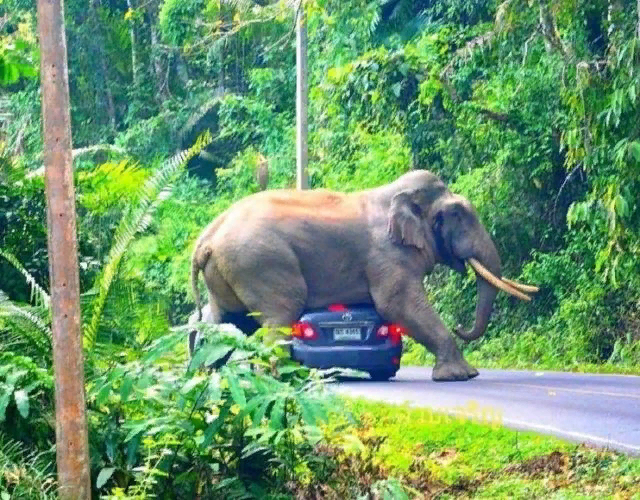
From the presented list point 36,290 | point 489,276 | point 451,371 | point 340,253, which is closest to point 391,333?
point 451,371

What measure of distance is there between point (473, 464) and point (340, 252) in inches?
329

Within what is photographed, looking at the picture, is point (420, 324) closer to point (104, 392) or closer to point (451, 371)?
point (451, 371)

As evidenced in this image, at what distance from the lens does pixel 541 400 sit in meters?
14.5

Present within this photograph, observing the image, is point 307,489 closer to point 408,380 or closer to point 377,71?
point 408,380

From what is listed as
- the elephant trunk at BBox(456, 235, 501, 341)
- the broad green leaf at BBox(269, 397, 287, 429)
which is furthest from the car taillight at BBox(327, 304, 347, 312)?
the broad green leaf at BBox(269, 397, 287, 429)

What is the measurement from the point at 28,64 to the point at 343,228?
720 centimetres

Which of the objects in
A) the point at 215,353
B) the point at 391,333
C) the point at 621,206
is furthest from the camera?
the point at 621,206

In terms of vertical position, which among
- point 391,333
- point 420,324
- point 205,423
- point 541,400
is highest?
Result: point 205,423

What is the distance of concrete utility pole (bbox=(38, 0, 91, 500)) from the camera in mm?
8844

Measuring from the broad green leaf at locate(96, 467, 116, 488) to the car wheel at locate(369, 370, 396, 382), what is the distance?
826 cm

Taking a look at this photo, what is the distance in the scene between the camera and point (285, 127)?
40.6m

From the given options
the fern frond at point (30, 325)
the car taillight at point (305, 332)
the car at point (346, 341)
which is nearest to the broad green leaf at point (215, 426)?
the fern frond at point (30, 325)

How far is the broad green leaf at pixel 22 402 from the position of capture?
9.38 meters

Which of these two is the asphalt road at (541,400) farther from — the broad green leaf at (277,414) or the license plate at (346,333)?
the broad green leaf at (277,414)
